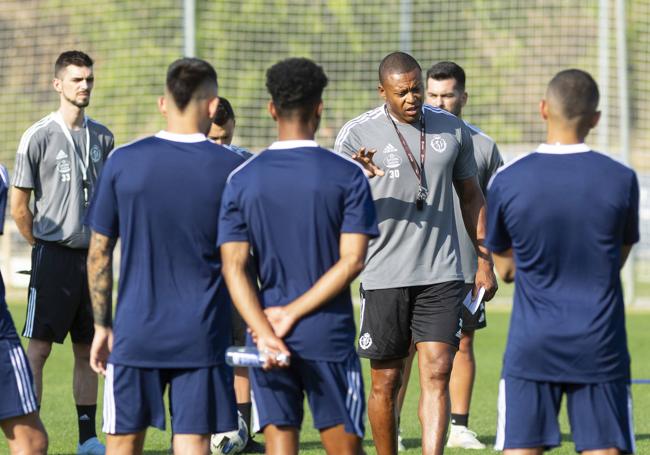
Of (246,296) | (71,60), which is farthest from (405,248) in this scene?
(71,60)

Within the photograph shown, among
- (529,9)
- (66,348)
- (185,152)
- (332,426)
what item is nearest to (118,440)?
(332,426)

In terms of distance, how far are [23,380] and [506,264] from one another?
2.18 meters

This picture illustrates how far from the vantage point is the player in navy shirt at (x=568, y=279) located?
5.25 metres

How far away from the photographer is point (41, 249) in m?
8.32

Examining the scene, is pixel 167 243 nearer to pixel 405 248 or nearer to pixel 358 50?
pixel 405 248

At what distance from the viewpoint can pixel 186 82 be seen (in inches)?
214

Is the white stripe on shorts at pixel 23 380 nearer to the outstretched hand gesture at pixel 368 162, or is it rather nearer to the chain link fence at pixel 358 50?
the outstretched hand gesture at pixel 368 162

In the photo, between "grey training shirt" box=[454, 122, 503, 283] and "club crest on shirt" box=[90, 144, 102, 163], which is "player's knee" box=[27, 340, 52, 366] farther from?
"grey training shirt" box=[454, 122, 503, 283]

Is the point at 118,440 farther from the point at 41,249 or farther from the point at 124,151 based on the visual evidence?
the point at 41,249

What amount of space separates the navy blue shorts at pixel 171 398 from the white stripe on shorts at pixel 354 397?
21.3 inches

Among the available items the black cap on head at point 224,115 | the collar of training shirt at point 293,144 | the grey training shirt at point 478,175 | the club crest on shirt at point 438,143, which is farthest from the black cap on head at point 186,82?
the grey training shirt at point 478,175

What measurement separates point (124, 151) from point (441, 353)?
2.62 m

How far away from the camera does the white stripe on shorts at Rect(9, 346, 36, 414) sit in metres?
5.68

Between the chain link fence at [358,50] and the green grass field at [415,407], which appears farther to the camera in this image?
the chain link fence at [358,50]
